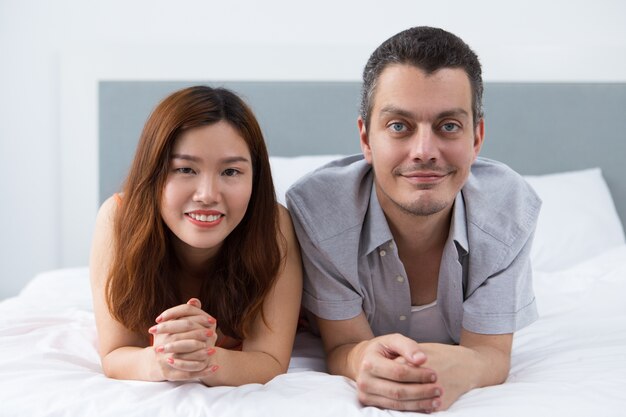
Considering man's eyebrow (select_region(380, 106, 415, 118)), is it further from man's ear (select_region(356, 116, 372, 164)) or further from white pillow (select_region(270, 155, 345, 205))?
white pillow (select_region(270, 155, 345, 205))

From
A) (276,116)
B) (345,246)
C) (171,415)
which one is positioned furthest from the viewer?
(276,116)

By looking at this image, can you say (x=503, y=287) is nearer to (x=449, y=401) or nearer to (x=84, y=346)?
(x=449, y=401)

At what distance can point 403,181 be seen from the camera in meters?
1.31

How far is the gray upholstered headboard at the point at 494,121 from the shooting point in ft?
9.07

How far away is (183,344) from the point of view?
3.70ft

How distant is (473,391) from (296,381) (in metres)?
0.32

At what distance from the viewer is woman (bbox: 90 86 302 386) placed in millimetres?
1313

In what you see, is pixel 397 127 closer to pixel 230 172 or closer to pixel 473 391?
pixel 230 172

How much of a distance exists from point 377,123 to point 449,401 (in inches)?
21.4

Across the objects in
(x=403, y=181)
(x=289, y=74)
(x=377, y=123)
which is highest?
(x=289, y=74)

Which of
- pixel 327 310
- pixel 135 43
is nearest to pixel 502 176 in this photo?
pixel 327 310

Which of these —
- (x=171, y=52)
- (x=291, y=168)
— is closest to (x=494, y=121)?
(x=291, y=168)

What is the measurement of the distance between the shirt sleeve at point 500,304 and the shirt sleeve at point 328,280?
235mm

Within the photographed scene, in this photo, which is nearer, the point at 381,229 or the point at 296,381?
the point at 296,381
